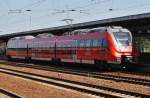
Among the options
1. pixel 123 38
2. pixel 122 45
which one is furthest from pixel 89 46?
pixel 122 45

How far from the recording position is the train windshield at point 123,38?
1077 inches

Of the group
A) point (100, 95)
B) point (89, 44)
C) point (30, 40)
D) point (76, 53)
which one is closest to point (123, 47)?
point (89, 44)

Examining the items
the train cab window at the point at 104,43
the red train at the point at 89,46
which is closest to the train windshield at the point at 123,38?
the red train at the point at 89,46

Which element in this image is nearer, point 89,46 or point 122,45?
point 122,45

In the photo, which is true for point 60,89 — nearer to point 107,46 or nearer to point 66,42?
point 107,46

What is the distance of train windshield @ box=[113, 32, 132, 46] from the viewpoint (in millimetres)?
27348

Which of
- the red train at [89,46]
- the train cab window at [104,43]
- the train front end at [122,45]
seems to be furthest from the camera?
the train cab window at [104,43]

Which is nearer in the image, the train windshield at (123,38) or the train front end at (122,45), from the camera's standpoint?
the train front end at (122,45)

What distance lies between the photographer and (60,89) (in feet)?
60.8

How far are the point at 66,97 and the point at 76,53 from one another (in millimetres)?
16837

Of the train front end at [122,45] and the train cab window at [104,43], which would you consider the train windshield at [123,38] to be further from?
A: the train cab window at [104,43]

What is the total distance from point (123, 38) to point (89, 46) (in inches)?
120

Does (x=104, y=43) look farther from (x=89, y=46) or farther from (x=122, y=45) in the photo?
(x=89, y=46)

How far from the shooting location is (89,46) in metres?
29.7
